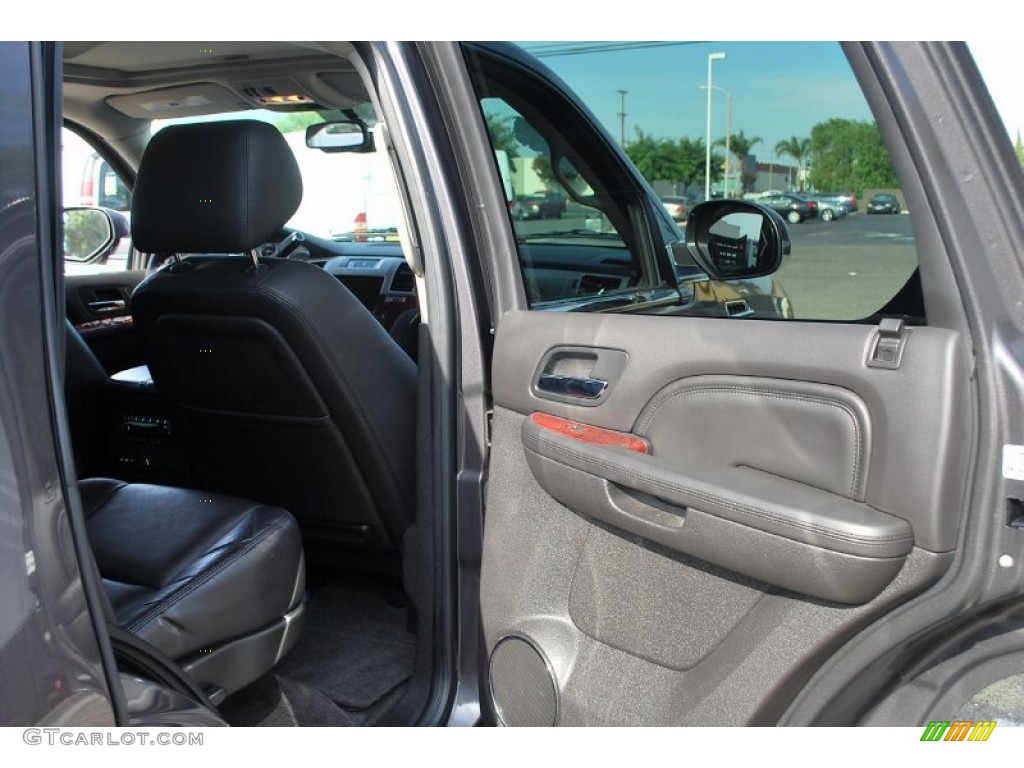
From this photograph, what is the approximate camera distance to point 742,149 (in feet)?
4.87

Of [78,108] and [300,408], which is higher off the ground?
[78,108]

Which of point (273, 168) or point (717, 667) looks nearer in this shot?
point (717, 667)

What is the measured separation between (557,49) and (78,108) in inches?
104

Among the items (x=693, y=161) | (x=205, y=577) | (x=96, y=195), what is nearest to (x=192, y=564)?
(x=205, y=577)

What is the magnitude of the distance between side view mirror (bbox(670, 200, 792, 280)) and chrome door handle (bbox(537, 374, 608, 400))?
0.89 ft

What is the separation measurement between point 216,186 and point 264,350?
387mm

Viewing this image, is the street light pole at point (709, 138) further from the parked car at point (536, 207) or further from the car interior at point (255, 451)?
the car interior at point (255, 451)

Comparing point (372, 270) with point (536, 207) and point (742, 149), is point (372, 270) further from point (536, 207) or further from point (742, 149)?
point (742, 149)

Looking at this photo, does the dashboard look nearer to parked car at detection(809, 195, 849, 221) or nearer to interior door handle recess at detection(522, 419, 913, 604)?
interior door handle recess at detection(522, 419, 913, 604)

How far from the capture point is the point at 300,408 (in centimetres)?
224

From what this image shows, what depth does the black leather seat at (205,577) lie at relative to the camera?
1713 millimetres
